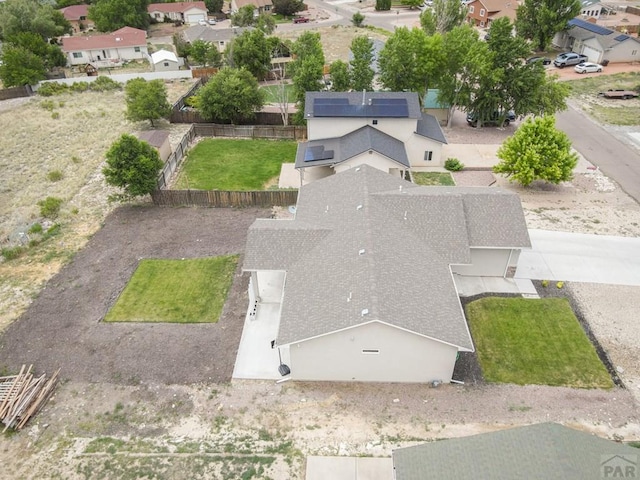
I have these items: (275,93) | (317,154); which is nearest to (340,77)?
(317,154)

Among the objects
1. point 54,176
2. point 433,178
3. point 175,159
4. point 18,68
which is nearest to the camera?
point 433,178

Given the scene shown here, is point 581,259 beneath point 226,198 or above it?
beneath

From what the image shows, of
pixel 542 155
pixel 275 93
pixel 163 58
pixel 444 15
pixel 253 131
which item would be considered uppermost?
pixel 444 15

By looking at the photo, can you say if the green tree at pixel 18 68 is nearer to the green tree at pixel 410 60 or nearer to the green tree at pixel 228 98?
the green tree at pixel 228 98

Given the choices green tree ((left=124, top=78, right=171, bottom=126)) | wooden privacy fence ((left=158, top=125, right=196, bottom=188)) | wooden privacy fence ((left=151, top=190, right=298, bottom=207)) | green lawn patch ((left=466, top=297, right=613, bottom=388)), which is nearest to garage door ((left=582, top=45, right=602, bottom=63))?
green lawn patch ((left=466, top=297, right=613, bottom=388))

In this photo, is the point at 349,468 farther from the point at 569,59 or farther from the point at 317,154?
the point at 569,59

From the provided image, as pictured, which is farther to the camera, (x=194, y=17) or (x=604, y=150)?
(x=194, y=17)

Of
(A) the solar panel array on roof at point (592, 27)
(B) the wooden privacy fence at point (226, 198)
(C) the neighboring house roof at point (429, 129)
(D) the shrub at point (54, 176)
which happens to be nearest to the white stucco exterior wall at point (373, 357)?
(B) the wooden privacy fence at point (226, 198)
